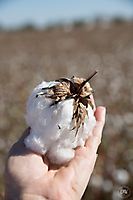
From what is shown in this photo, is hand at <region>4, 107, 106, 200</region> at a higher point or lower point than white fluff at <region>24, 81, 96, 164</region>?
lower

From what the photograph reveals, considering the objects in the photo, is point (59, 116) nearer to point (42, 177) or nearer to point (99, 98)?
point (42, 177)

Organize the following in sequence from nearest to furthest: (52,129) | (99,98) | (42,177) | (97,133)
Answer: (42,177)
(52,129)
(97,133)
(99,98)

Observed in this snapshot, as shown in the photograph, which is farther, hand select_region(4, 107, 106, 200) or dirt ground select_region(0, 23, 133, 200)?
dirt ground select_region(0, 23, 133, 200)

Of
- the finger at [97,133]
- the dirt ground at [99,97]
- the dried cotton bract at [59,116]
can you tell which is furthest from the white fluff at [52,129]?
the dirt ground at [99,97]

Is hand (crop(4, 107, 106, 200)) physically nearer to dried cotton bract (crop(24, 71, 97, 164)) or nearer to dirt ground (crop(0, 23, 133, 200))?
dried cotton bract (crop(24, 71, 97, 164))

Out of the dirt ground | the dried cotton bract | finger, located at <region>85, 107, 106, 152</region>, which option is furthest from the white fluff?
the dirt ground

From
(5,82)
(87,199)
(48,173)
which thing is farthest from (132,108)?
(5,82)

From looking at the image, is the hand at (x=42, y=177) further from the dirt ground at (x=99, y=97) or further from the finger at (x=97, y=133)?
the dirt ground at (x=99, y=97)

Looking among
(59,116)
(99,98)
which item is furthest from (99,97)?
(59,116)
